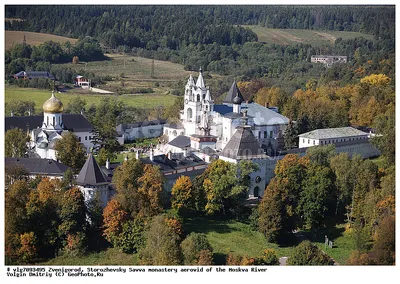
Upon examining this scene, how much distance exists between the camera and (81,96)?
42.8 meters

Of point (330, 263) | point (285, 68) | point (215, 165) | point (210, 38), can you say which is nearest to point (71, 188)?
point (215, 165)

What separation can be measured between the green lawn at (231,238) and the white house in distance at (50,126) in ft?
22.9

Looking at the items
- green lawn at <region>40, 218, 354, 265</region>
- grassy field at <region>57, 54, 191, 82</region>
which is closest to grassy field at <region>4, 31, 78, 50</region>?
grassy field at <region>57, 54, 191, 82</region>

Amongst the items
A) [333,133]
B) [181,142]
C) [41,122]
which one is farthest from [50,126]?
[333,133]

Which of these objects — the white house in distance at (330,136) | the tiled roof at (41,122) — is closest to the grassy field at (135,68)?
the tiled roof at (41,122)

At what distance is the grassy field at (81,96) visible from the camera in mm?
37812

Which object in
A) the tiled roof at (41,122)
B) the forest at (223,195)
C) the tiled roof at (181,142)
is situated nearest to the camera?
the forest at (223,195)

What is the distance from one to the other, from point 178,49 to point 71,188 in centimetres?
3913

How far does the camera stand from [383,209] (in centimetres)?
2073

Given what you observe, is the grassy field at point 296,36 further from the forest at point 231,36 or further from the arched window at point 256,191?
the arched window at point 256,191

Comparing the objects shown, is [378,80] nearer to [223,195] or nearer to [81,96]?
[81,96]

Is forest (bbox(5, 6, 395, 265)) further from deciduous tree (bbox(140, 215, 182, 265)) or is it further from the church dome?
the church dome

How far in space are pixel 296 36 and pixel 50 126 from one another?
37.5 metres

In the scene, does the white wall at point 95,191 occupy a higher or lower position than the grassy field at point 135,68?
lower
